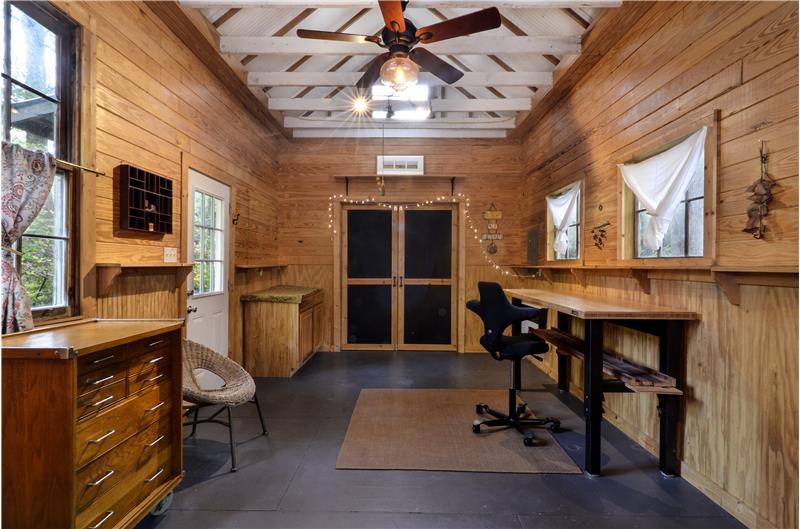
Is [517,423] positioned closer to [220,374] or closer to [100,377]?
[220,374]

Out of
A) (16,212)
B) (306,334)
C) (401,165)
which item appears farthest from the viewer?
(401,165)

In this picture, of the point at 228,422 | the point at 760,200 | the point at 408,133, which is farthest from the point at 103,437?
the point at 408,133

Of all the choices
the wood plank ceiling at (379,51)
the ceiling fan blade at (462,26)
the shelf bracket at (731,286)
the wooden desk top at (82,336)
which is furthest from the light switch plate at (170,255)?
the shelf bracket at (731,286)

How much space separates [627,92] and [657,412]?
7.39 feet

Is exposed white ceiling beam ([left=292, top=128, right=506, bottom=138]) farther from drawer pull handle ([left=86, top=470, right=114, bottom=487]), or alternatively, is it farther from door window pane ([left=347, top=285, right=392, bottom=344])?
drawer pull handle ([left=86, top=470, right=114, bottom=487])

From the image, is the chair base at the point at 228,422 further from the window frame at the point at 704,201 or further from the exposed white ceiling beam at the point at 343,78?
the exposed white ceiling beam at the point at 343,78

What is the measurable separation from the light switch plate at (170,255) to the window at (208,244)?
0.25m

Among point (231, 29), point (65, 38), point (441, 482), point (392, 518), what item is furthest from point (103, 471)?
point (231, 29)

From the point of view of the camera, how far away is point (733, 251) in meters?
1.91

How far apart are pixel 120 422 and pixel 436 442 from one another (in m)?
1.88

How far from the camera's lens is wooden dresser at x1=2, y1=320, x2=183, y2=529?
1.33m

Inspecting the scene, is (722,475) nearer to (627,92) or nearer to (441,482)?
(441,482)

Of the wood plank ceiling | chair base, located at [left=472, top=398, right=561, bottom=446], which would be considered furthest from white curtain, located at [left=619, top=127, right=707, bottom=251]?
chair base, located at [left=472, top=398, right=561, bottom=446]

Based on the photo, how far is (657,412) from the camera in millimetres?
2492
